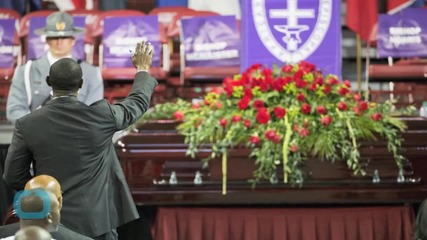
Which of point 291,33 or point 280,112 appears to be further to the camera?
point 291,33

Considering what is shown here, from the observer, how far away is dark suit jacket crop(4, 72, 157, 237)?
3.94 metres

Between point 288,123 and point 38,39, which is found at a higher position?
point 38,39

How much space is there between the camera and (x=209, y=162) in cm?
516

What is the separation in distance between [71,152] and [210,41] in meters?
4.21

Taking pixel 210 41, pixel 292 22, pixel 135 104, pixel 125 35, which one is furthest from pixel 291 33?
pixel 135 104

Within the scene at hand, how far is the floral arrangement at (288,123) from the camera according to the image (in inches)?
200

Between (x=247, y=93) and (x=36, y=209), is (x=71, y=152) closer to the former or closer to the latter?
(x=36, y=209)

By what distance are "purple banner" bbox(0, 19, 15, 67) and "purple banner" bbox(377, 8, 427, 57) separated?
2896mm

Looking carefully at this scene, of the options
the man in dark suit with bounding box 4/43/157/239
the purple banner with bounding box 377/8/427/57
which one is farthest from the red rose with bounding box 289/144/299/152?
the purple banner with bounding box 377/8/427/57

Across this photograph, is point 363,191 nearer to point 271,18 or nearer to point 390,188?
point 390,188

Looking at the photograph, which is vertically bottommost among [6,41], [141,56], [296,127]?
[296,127]

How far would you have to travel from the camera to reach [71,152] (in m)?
3.95

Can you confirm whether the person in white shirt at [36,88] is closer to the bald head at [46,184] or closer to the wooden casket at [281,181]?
the wooden casket at [281,181]

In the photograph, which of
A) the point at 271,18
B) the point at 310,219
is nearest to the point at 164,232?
the point at 310,219
